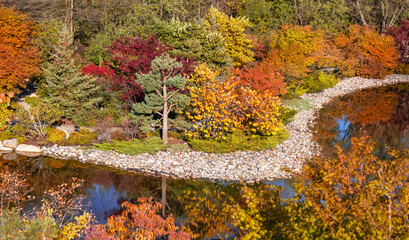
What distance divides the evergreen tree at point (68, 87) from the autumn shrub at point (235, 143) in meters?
7.27

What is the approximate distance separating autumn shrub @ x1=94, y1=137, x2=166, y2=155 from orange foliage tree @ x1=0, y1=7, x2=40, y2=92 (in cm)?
808

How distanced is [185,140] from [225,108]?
8.82ft

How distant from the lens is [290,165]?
16.7 metres

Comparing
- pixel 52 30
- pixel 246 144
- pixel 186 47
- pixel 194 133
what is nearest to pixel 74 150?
pixel 194 133

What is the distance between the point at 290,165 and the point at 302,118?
9.45 metres

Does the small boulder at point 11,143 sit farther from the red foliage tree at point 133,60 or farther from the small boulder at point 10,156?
the red foliage tree at point 133,60

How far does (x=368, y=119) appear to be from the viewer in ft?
85.6

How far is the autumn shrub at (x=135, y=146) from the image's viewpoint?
17547 millimetres

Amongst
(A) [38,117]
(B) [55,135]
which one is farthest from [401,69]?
(A) [38,117]

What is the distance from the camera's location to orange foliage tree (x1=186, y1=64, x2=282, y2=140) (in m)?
17.8

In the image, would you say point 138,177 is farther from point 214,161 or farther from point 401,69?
point 401,69

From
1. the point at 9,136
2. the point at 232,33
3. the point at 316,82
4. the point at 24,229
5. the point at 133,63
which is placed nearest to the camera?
the point at 24,229

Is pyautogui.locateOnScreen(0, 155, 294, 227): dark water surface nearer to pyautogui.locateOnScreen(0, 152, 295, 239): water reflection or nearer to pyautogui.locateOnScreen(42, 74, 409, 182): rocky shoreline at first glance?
pyautogui.locateOnScreen(0, 152, 295, 239): water reflection

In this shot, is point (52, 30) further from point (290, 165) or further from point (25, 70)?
point (290, 165)
